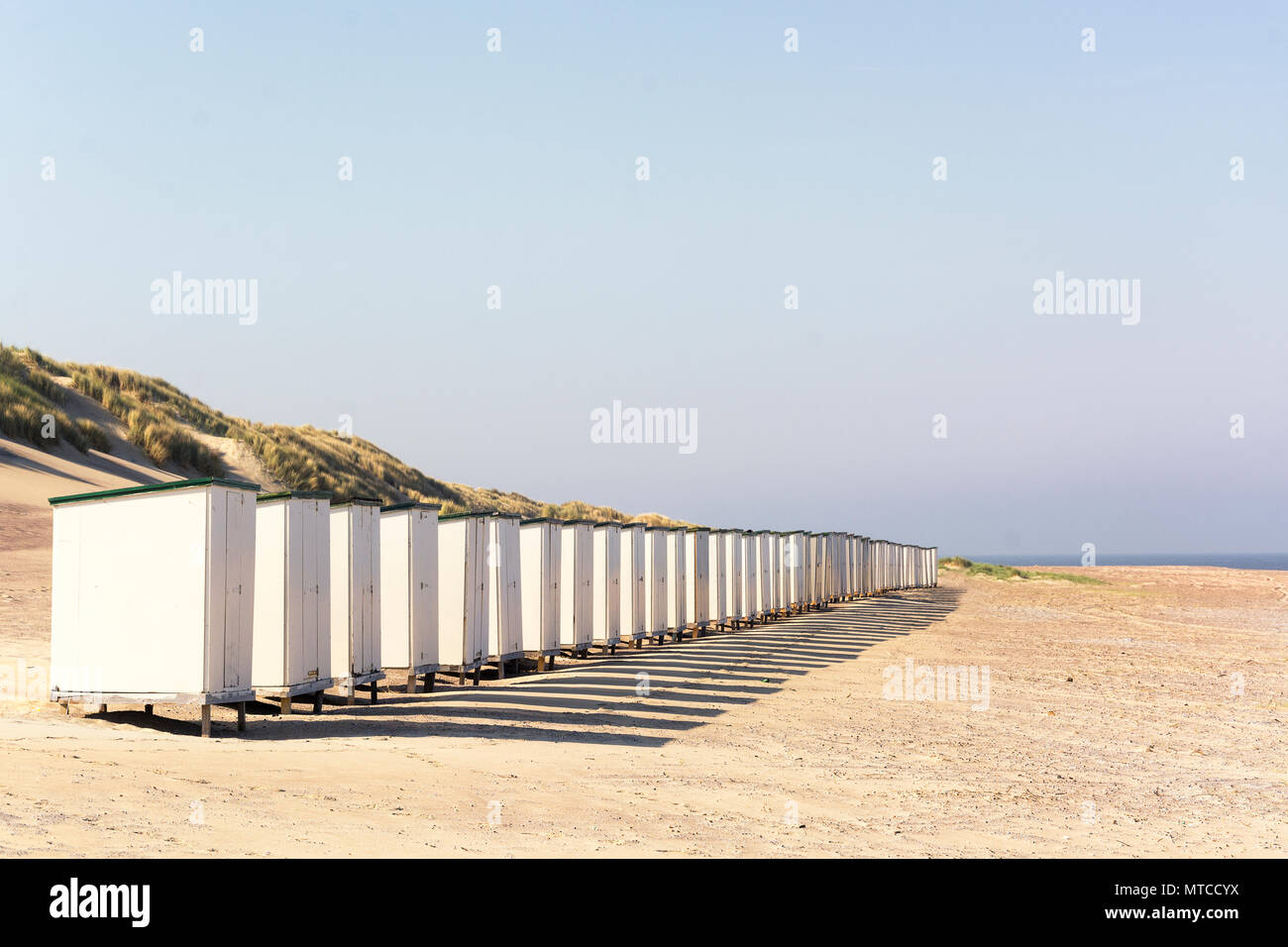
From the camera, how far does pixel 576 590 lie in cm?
2028

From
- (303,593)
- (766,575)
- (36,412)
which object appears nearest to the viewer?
(303,593)

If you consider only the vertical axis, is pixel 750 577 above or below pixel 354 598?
below

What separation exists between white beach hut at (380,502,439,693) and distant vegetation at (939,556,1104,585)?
178 feet

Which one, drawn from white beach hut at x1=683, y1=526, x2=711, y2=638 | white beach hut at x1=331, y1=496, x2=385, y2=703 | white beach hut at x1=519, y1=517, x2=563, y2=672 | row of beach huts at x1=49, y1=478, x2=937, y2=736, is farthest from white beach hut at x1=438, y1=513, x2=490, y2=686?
white beach hut at x1=683, y1=526, x2=711, y2=638

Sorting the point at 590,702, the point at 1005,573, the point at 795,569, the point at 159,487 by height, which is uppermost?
the point at 159,487

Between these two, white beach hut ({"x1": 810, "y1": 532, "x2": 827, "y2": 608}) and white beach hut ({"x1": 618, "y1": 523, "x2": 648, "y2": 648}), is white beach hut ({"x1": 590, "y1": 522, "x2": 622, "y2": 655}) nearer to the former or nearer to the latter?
white beach hut ({"x1": 618, "y1": 523, "x2": 648, "y2": 648})

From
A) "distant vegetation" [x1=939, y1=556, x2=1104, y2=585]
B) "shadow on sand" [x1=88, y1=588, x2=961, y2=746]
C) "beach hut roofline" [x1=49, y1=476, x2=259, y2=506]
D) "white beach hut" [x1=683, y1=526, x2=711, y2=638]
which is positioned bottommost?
"distant vegetation" [x1=939, y1=556, x2=1104, y2=585]

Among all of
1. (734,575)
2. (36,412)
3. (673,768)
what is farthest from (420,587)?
(36,412)

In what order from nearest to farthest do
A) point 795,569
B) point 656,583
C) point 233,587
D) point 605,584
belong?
point 233,587, point 605,584, point 656,583, point 795,569

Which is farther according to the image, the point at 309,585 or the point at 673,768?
the point at 309,585

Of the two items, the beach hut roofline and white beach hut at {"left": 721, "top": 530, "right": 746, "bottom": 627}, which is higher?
the beach hut roofline

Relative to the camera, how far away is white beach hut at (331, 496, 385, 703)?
1362 cm

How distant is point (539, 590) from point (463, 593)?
2.42 meters

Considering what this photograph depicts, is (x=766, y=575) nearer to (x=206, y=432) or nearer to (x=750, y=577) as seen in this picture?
(x=750, y=577)
